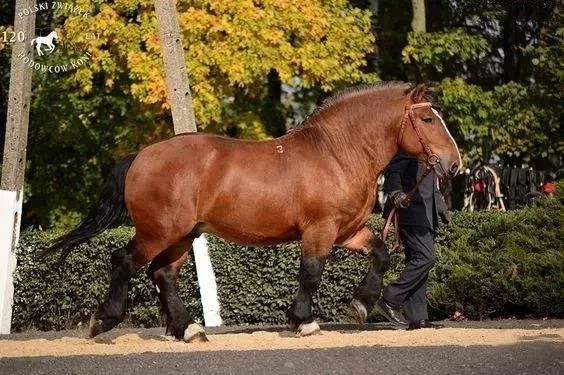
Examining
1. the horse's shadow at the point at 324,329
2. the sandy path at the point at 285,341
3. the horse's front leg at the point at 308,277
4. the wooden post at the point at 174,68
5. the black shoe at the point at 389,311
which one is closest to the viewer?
the sandy path at the point at 285,341

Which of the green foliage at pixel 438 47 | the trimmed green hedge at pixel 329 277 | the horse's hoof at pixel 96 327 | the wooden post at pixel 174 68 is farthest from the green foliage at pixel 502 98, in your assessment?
the horse's hoof at pixel 96 327

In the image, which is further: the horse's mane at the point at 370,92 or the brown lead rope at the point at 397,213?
the brown lead rope at the point at 397,213

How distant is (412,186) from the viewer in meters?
11.7

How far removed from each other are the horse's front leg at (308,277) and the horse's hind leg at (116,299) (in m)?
1.59

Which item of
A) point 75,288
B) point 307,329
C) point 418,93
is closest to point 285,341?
point 307,329

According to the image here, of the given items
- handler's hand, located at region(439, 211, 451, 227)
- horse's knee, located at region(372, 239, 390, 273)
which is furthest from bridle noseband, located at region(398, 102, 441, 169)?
handler's hand, located at region(439, 211, 451, 227)

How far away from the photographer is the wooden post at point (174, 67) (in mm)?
15375

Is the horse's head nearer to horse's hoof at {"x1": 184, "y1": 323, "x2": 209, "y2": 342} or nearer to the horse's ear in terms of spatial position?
the horse's ear

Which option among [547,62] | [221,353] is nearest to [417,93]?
[221,353]

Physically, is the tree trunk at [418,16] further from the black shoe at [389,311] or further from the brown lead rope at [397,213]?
the black shoe at [389,311]

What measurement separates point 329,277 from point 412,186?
9.19 feet

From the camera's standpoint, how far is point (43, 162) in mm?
29469

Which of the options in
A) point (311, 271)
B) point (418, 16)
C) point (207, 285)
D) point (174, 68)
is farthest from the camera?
point (418, 16)

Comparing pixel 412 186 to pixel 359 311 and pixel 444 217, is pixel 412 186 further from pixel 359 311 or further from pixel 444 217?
pixel 359 311
